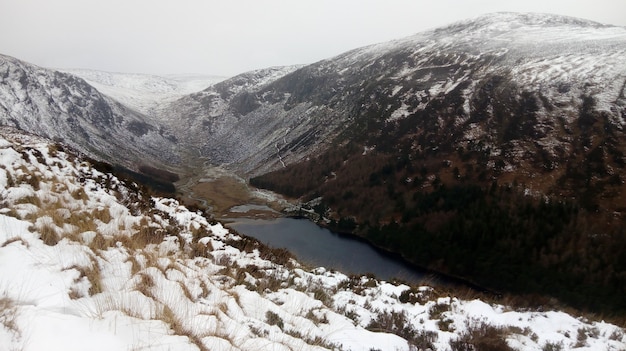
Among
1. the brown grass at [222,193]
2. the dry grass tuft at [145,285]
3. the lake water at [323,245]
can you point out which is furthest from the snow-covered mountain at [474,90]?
the dry grass tuft at [145,285]

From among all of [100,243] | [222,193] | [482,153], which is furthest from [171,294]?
[222,193]

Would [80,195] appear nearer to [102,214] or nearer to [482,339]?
[102,214]

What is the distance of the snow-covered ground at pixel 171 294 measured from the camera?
4289 mm

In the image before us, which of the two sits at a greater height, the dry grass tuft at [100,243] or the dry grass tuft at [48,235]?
the dry grass tuft at [48,235]

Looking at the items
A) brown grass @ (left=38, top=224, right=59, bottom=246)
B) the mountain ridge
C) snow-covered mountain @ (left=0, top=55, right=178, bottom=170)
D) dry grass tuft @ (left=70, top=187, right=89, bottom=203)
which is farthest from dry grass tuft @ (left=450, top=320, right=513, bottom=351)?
snow-covered mountain @ (left=0, top=55, right=178, bottom=170)

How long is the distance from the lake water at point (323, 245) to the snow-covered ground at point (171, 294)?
54.8 meters

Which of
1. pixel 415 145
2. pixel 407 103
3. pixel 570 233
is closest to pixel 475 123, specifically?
pixel 415 145

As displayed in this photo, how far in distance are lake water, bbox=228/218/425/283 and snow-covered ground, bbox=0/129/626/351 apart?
54.8 m

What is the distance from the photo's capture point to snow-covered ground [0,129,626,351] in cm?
429

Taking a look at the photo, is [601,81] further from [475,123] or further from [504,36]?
[504,36]

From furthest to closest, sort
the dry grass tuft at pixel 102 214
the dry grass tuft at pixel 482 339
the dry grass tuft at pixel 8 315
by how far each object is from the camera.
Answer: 1. the dry grass tuft at pixel 102 214
2. the dry grass tuft at pixel 482 339
3. the dry grass tuft at pixel 8 315

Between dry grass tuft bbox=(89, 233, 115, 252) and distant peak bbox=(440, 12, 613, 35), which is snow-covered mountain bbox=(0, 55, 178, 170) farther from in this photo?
distant peak bbox=(440, 12, 613, 35)

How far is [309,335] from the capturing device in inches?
268

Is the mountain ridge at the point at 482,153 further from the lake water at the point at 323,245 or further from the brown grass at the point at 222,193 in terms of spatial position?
the brown grass at the point at 222,193
